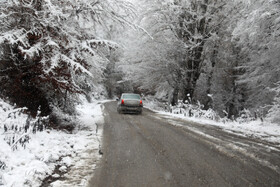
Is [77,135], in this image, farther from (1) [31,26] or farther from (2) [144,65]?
(2) [144,65]

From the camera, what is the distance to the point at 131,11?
29.1ft

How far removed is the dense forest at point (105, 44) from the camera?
23.0ft

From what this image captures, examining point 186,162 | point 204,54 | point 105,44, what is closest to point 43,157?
point 186,162

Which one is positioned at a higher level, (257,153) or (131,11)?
(131,11)

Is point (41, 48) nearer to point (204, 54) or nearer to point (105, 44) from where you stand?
point (105, 44)

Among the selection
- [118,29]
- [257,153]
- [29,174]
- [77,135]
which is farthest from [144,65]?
[29,174]

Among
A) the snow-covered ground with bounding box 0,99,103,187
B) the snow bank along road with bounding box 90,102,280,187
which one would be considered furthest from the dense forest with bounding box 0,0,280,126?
the snow bank along road with bounding box 90,102,280,187

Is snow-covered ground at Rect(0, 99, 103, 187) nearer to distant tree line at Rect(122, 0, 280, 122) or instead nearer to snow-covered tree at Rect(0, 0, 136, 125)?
snow-covered tree at Rect(0, 0, 136, 125)

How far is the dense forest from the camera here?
7.00 m

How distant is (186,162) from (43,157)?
323 cm

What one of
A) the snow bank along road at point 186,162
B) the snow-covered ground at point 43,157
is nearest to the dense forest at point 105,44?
the snow-covered ground at point 43,157

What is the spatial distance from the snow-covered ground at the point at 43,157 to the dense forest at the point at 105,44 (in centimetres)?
144

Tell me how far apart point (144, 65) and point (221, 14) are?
24.6 ft

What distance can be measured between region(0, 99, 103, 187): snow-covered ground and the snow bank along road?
444 millimetres
